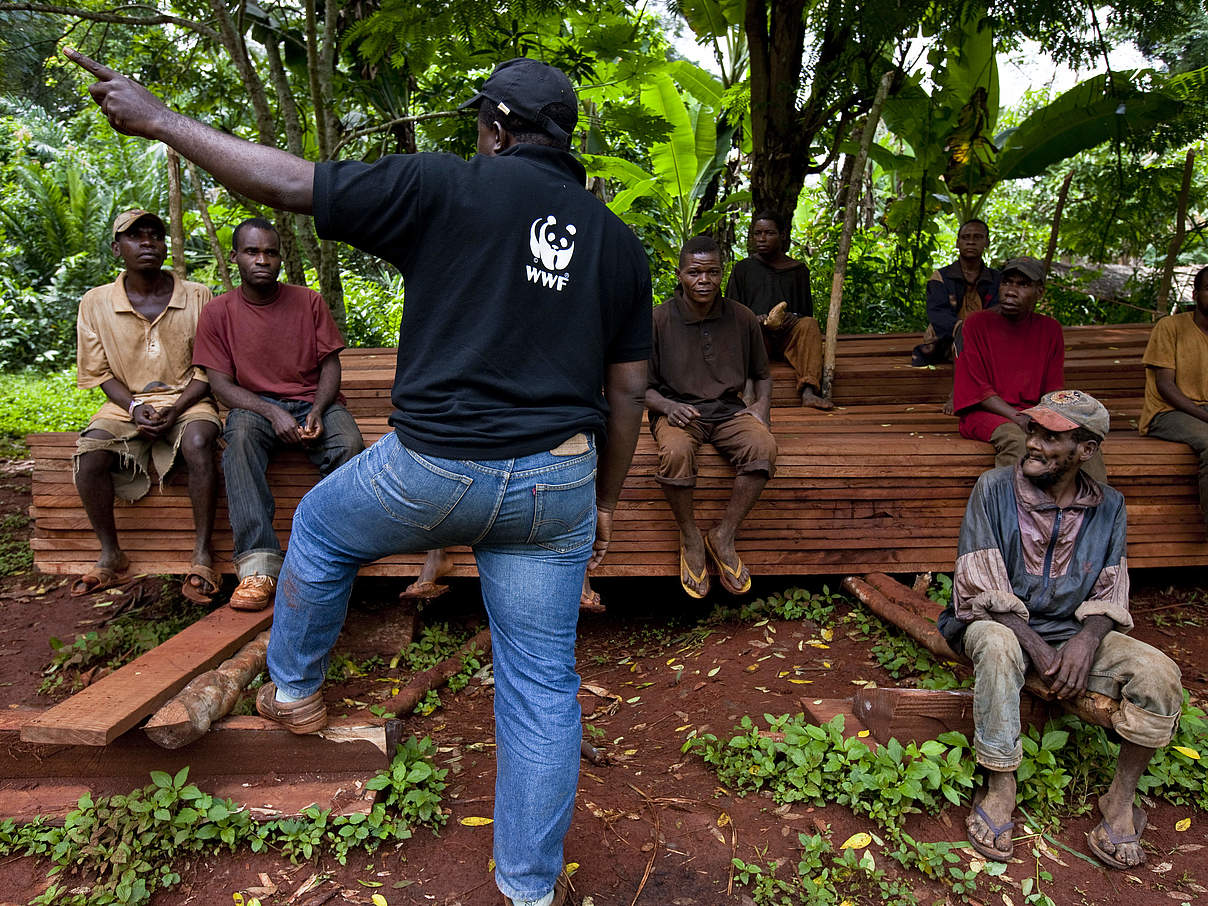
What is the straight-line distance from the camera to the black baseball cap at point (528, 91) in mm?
2178

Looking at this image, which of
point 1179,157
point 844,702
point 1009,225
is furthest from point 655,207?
point 844,702

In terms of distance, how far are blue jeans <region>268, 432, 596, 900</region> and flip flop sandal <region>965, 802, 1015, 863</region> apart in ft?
4.94

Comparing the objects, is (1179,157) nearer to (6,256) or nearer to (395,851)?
(395,851)

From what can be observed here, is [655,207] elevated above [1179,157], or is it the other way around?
[1179,157]

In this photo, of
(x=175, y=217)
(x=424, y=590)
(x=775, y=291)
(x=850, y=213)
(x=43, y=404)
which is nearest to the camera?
(x=424, y=590)

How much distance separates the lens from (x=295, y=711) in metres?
2.90

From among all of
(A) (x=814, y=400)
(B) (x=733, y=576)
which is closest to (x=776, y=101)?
(A) (x=814, y=400)

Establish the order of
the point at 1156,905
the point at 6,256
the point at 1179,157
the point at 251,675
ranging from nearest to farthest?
the point at 1156,905 < the point at 251,675 < the point at 1179,157 < the point at 6,256

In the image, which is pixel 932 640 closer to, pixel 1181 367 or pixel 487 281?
pixel 487 281

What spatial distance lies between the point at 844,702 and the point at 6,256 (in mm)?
14847

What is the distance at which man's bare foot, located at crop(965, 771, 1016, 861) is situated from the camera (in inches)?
115

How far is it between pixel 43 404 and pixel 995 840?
10717 mm

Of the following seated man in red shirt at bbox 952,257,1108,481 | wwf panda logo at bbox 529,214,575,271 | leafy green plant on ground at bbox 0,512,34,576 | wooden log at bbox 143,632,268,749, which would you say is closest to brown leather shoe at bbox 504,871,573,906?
wooden log at bbox 143,632,268,749

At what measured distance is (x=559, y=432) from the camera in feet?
7.28
